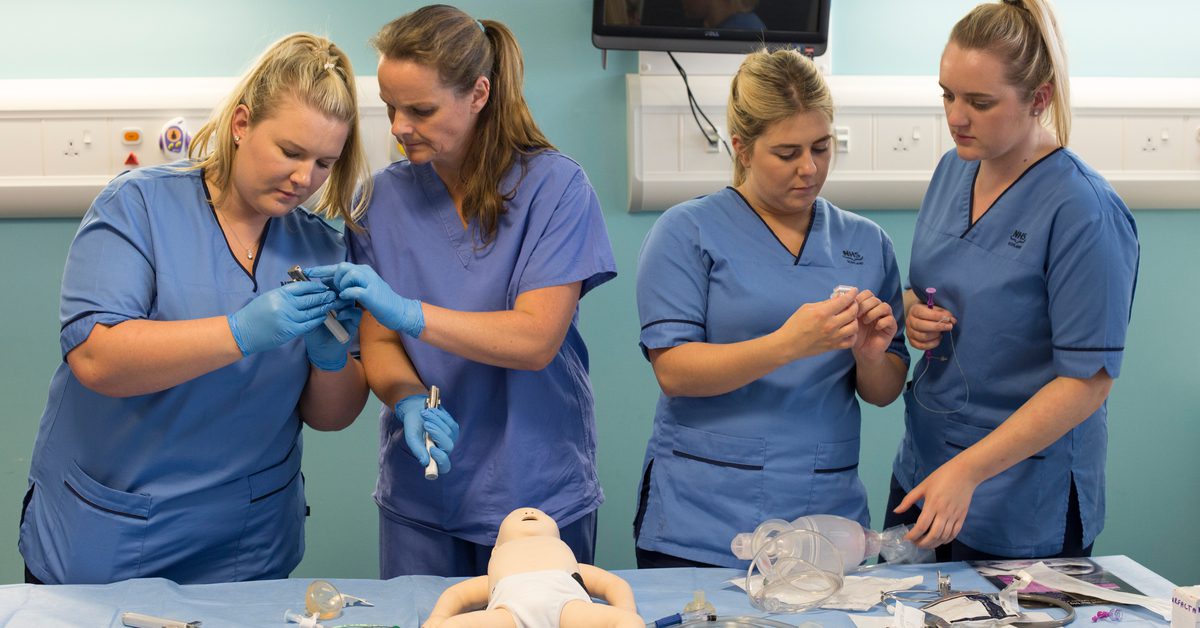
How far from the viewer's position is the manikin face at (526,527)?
1516 millimetres

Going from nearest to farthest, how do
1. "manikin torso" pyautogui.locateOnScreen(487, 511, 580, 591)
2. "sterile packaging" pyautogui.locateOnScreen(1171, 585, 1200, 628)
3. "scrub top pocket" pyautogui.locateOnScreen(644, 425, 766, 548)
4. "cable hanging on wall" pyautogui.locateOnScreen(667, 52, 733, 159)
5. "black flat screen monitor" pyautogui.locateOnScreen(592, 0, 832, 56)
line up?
"sterile packaging" pyautogui.locateOnScreen(1171, 585, 1200, 628)
"manikin torso" pyautogui.locateOnScreen(487, 511, 580, 591)
"scrub top pocket" pyautogui.locateOnScreen(644, 425, 766, 548)
"black flat screen monitor" pyautogui.locateOnScreen(592, 0, 832, 56)
"cable hanging on wall" pyautogui.locateOnScreen(667, 52, 733, 159)

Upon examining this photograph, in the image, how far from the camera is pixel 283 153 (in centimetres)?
165

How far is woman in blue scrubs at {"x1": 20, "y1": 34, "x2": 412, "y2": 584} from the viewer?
156 cm

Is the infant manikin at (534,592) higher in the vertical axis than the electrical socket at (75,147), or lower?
lower

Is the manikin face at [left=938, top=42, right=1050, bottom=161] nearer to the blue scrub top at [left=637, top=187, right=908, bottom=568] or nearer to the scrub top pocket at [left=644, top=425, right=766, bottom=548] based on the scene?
the blue scrub top at [left=637, top=187, right=908, bottom=568]

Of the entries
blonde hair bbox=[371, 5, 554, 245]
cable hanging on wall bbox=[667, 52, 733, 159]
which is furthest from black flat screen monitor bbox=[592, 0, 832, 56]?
blonde hair bbox=[371, 5, 554, 245]

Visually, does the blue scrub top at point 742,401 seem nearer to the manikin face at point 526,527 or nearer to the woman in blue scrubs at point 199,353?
the manikin face at point 526,527

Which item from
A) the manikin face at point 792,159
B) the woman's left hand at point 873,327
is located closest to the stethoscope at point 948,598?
the woman's left hand at point 873,327

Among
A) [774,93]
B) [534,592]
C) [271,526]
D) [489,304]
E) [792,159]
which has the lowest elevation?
[271,526]

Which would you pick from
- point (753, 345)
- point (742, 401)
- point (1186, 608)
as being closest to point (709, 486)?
point (742, 401)

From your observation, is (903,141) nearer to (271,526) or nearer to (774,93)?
(774,93)

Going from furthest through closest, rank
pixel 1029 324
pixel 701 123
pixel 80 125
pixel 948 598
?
pixel 701 123 → pixel 80 125 → pixel 1029 324 → pixel 948 598

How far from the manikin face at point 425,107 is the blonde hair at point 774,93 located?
1.44 feet

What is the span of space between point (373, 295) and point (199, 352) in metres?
0.26
